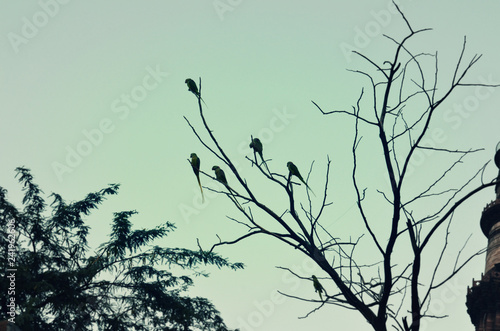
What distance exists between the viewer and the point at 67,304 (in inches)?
651

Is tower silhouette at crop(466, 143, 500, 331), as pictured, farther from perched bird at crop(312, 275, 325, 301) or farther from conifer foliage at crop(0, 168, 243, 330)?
perched bird at crop(312, 275, 325, 301)

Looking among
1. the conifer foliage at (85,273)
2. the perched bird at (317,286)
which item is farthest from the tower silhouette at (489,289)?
the perched bird at (317,286)

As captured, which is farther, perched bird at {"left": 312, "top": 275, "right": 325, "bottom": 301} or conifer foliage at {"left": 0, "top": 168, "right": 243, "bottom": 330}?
conifer foliage at {"left": 0, "top": 168, "right": 243, "bottom": 330}

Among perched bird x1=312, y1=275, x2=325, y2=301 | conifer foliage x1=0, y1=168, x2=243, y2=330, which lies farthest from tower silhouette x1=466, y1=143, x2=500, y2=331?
perched bird x1=312, y1=275, x2=325, y2=301

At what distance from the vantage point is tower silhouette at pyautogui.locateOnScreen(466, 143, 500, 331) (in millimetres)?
25125

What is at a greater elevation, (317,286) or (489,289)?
(489,289)

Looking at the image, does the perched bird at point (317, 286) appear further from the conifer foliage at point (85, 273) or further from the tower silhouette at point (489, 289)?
the tower silhouette at point (489, 289)

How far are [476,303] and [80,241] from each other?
56.6ft

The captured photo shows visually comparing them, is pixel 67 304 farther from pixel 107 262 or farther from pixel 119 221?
pixel 119 221

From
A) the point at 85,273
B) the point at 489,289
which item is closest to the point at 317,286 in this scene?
the point at 85,273

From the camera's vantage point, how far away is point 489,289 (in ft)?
82.8

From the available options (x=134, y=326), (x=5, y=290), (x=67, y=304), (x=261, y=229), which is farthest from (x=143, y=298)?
(x=261, y=229)

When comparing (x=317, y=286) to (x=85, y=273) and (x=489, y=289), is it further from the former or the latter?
(x=489, y=289)

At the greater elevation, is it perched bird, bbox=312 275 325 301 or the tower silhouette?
the tower silhouette
